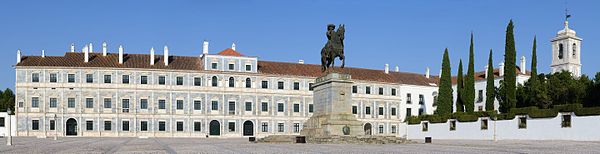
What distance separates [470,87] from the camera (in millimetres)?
51031

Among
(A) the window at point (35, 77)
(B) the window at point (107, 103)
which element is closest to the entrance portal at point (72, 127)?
(B) the window at point (107, 103)

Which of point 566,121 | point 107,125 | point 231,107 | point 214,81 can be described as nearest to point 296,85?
point 231,107

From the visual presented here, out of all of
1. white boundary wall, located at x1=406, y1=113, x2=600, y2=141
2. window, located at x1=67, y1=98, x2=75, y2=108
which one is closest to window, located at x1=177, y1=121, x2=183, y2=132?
window, located at x1=67, y1=98, x2=75, y2=108

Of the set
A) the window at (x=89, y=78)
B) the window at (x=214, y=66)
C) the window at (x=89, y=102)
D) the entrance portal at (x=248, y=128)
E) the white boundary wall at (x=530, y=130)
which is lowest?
the entrance portal at (x=248, y=128)

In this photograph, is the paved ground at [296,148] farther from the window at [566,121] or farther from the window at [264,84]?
the window at [264,84]

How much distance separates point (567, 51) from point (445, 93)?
2002 centimetres

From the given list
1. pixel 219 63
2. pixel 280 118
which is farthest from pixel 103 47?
pixel 280 118

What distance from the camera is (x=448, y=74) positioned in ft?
182

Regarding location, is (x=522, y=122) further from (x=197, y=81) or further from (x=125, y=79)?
(x=125, y=79)

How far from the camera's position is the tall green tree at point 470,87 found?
5050 cm

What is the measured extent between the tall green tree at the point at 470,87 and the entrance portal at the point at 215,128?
85.6 feet

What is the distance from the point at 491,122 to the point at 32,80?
42.6 m

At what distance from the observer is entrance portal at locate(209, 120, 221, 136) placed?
6506 cm

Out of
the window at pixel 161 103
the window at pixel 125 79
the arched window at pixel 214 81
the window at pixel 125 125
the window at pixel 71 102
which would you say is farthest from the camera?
the arched window at pixel 214 81
